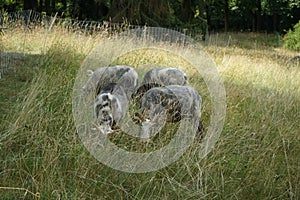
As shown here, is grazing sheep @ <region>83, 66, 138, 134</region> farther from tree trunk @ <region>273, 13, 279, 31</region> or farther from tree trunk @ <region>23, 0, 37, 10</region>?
tree trunk @ <region>273, 13, 279, 31</region>

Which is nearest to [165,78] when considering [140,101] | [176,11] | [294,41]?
[140,101]

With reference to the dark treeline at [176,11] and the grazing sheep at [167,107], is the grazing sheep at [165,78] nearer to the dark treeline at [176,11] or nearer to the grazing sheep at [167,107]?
the grazing sheep at [167,107]

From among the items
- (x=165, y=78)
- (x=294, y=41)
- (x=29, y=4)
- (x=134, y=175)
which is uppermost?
(x=29, y=4)

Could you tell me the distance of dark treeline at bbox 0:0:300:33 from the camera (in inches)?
482

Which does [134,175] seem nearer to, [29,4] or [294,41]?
[294,41]

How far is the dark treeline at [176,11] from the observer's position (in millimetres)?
12234

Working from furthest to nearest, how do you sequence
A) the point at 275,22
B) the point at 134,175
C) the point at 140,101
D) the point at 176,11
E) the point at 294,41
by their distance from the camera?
1. the point at 275,22
2. the point at 294,41
3. the point at 176,11
4. the point at 140,101
5. the point at 134,175

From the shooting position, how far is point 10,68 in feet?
17.0

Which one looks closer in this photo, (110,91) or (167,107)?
(167,107)

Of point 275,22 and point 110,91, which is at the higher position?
point 275,22

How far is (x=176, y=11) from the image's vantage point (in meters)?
15.7

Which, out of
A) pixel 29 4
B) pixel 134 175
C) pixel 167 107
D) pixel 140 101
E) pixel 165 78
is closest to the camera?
pixel 134 175

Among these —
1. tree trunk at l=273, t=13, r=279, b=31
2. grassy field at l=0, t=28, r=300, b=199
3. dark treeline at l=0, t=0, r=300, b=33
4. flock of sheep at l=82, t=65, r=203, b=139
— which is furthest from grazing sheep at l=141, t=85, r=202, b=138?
tree trunk at l=273, t=13, r=279, b=31

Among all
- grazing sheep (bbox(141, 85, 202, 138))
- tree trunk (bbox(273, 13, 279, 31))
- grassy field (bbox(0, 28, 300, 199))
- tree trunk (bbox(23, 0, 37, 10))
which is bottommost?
grassy field (bbox(0, 28, 300, 199))
